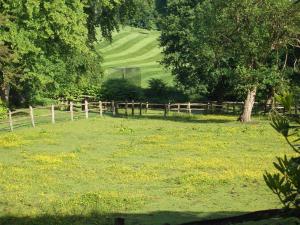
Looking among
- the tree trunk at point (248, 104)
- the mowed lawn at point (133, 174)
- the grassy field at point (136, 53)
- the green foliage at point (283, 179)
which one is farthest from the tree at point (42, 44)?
the grassy field at point (136, 53)

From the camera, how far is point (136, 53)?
4774 inches

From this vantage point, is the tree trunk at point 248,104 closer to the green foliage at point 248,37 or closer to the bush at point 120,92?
the green foliage at point 248,37

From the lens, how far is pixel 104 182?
766 inches

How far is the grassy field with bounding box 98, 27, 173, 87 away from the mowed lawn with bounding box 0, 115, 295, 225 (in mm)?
57037

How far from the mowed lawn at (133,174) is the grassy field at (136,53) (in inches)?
2246

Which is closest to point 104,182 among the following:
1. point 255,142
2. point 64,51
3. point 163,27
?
point 255,142

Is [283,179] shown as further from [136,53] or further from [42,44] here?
[136,53]

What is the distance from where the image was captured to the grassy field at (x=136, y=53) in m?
99.8

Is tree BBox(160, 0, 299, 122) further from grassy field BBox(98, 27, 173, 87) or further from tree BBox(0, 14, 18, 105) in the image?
grassy field BBox(98, 27, 173, 87)

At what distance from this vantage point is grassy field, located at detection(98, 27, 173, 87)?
99.8m

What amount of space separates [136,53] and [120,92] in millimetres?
57592

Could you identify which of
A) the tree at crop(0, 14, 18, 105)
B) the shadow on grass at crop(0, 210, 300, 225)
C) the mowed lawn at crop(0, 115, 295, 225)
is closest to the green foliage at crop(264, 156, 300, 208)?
the mowed lawn at crop(0, 115, 295, 225)

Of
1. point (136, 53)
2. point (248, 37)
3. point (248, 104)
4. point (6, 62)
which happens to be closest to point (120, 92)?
point (248, 104)

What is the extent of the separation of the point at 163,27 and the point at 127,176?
4482cm
